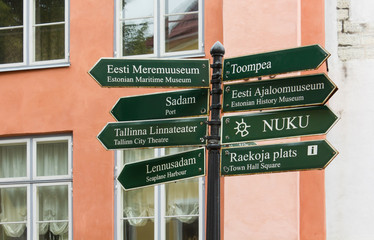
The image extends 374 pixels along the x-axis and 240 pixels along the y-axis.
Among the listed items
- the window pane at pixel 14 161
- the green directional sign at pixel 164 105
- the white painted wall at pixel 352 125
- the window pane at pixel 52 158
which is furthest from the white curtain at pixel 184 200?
the green directional sign at pixel 164 105

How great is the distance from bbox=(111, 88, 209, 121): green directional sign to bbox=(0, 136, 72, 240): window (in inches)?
161

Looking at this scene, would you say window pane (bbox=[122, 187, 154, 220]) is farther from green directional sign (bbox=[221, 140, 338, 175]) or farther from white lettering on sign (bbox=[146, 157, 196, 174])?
green directional sign (bbox=[221, 140, 338, 175])

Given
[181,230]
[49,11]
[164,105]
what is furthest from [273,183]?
[49,11]

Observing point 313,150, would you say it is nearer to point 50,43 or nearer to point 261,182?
point 261,182

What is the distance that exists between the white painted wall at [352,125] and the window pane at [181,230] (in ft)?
5.45

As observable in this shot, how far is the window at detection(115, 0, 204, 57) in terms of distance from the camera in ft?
36.8

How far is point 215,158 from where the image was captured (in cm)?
675

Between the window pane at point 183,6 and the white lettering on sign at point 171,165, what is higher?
the window pane at point 183,6

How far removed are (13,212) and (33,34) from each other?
8.11ft

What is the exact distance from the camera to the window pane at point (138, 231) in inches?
434

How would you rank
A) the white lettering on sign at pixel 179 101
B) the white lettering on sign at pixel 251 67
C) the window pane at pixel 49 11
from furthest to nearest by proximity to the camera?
1. the window pane at pixel 49 11
2. the white lettering on sign at pixel 179 101
3. the white lettering on sign at pixel 251 67

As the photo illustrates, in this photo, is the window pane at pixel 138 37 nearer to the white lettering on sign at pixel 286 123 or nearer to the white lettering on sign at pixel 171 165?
the white lettering on sign at pixel 171 165

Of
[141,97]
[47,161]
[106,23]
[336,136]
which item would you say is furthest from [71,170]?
[141,97]

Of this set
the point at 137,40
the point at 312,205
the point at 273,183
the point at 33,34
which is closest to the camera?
the point at 273,183
